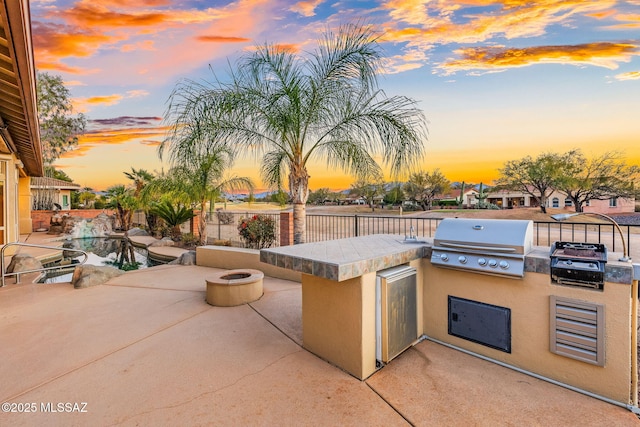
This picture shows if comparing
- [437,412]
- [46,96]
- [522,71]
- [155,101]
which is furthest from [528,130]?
[46,96]

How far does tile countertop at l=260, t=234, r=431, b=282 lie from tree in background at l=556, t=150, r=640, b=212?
2642 centimetres

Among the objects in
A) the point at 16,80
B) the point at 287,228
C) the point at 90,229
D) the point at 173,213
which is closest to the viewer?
the point at 16,80

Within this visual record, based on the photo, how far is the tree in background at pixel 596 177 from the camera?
21094 millimetres

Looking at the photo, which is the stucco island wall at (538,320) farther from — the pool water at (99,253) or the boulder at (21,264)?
the pool water at (99,253)

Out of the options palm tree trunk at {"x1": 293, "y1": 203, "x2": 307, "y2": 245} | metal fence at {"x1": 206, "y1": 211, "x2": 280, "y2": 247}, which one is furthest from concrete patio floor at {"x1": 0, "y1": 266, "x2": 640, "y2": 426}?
metal fence at {"x1": 206, "y1": 211, "x2": 280, "y2": 247}

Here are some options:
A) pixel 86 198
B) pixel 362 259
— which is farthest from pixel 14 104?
pixel 86 198

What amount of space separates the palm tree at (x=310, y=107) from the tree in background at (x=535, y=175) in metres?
24.0

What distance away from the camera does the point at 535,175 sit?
77.2 feet

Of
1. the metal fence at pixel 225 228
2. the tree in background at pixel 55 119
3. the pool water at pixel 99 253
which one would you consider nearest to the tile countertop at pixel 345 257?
the metal fence at pixel 225 228

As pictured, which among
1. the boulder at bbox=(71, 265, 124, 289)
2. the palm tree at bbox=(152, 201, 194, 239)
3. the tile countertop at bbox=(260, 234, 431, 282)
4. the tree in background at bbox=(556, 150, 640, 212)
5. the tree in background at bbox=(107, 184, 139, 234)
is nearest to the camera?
the tile countertop at bbox=(260, 234, 431, 282)

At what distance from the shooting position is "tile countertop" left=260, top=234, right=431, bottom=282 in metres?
2.35

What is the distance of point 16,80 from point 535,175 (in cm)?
2968

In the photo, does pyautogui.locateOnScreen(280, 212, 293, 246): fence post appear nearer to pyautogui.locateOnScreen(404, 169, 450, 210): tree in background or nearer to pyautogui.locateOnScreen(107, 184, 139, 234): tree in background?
pyautogui.locateOnScreen(107, 184, 139, 234): tree in background

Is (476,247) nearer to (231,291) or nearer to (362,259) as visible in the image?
(362,259)
